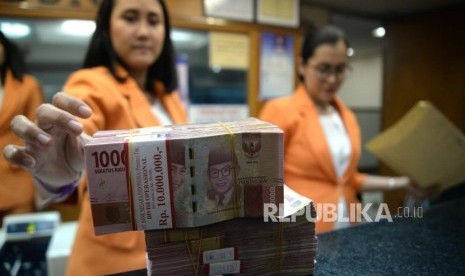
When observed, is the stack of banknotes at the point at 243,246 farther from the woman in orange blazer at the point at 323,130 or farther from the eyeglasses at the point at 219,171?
the woman in orange blazer at the point at 323,130

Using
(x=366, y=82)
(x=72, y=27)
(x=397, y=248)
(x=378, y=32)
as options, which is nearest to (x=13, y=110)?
(x=397, y=248)

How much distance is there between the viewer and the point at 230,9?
1444 millimetres

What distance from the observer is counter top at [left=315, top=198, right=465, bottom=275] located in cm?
43

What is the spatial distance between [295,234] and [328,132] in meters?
0.65

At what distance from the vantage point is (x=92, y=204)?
0.29m

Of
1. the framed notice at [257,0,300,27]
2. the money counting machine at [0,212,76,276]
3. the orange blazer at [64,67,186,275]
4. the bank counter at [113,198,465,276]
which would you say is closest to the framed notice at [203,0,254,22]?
the framed notice at [257,0,300,27]

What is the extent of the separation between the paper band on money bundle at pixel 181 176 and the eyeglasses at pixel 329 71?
74 cm

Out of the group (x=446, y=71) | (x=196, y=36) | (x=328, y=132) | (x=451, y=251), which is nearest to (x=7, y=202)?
(x=451, y=251)

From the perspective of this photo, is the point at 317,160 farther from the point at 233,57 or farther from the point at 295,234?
the point at 233,57

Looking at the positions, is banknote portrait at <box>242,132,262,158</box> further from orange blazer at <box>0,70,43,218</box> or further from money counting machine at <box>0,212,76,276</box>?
money counting machine at <box>0,212,76,276</box>

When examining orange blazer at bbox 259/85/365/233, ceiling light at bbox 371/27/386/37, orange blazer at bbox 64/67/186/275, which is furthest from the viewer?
ceiling light at bbox 371/27/386/37

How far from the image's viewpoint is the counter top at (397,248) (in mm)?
434

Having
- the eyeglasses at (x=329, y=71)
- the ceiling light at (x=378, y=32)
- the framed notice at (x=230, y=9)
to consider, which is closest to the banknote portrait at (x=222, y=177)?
the eyeglasses at (x=329, y=71)

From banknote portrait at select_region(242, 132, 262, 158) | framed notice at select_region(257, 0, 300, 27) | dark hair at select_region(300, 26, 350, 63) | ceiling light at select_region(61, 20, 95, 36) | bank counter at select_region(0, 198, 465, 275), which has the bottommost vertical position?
bank counter at select_region(0, 198, 465, 275)
